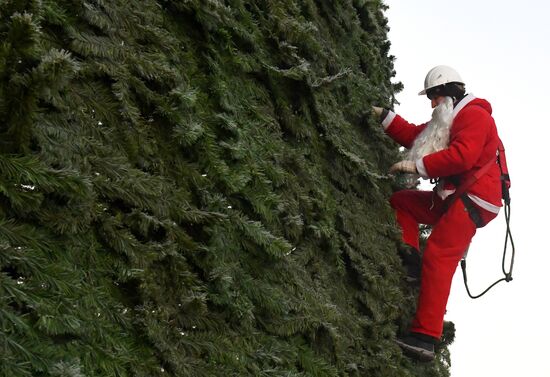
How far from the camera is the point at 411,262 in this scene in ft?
16.1

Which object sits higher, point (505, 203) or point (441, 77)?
point (441, 77)

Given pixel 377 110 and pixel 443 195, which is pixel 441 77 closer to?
pixel 377 110

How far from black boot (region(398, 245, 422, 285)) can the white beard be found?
72cm

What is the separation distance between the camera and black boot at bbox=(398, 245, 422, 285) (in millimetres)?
4832

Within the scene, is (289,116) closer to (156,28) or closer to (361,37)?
(156,28)

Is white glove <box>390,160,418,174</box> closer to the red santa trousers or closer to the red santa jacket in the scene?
the red santa jacket

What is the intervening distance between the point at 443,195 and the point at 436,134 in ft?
1.57

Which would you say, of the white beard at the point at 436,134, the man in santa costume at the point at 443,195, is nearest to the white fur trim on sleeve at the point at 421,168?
the man in santa costume at the point at 443,195

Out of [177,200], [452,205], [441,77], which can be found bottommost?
[177,200]

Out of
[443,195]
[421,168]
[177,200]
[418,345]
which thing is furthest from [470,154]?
[177,200]

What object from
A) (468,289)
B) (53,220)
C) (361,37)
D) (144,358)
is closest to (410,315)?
(468,289)

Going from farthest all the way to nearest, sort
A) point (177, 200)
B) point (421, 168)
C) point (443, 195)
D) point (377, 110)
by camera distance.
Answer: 1. point (377, 110)
2. point (443, 195)
3. point (421, 168)
4. point (177, 200)

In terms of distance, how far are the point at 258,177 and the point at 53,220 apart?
1159mm

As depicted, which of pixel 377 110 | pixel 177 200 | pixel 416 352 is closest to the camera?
pixel 177 200
